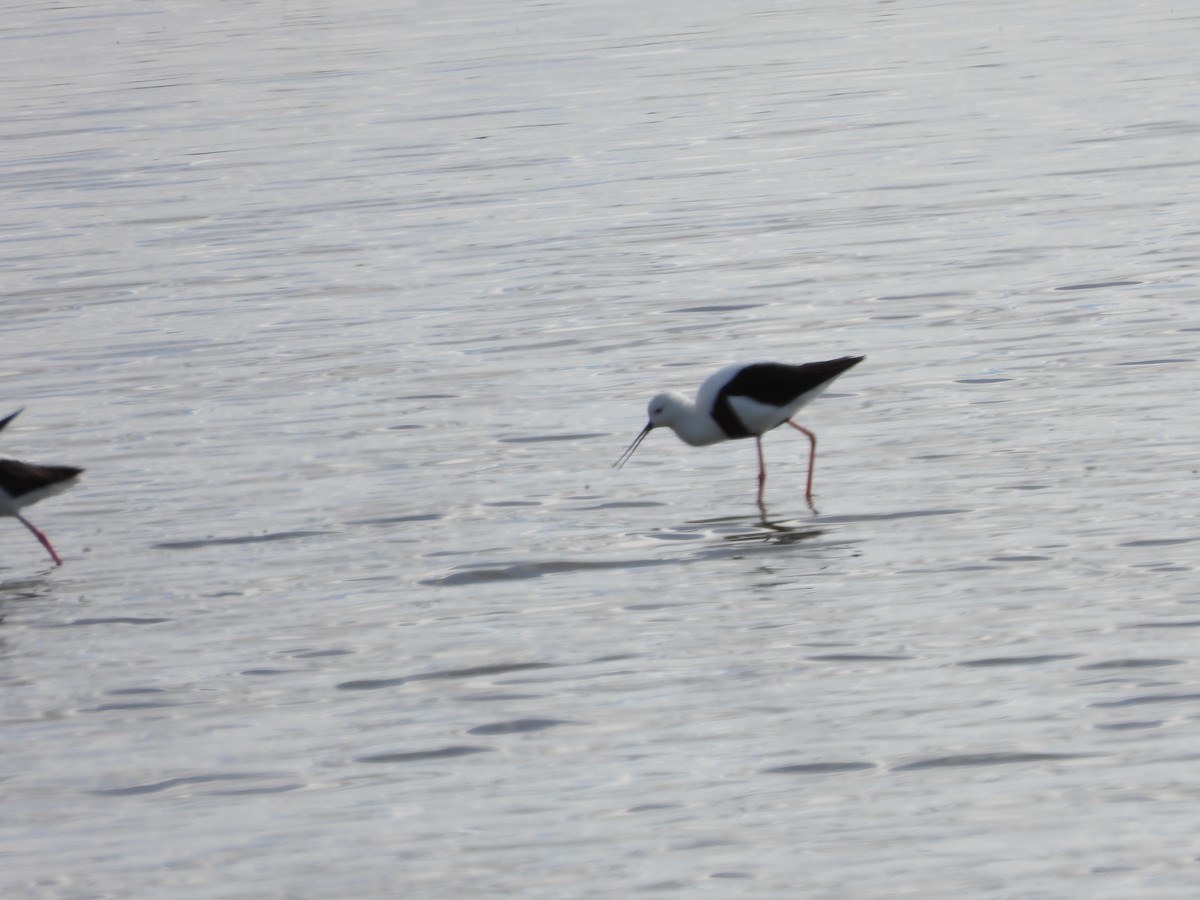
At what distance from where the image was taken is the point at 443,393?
Result: 1450 cm

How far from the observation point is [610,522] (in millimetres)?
11375

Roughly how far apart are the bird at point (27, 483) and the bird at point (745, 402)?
10.3ft

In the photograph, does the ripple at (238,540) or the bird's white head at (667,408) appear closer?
the ripple at (238,540)

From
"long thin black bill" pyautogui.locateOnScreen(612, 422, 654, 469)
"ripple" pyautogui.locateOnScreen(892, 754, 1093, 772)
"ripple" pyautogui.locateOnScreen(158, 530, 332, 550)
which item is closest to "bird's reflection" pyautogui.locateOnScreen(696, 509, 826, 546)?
"long thin black bill" pyautogui.locateOnScreen(612, 422, 654, 469)

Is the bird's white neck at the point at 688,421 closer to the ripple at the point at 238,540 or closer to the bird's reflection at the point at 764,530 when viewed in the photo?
the bird's reflection at the point at 764,530

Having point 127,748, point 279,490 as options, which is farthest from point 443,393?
point 127,748

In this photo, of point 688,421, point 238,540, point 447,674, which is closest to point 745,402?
point 688,421

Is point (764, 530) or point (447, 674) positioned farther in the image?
point (764, 530)

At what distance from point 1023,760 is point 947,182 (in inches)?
554

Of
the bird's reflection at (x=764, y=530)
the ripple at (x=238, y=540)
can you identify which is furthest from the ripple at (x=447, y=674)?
Answer: the ripple at (x=238, y=540)

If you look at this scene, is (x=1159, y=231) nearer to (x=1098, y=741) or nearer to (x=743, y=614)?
(x=743, y=614)

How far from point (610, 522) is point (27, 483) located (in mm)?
3124

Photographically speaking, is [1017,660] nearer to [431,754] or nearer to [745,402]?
[431,754]

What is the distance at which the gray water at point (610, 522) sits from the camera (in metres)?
7.51
